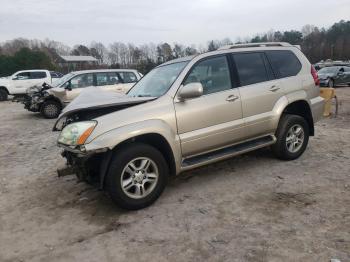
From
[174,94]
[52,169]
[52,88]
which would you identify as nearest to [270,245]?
[174,94]

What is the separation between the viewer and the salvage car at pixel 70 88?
12812 millimetres

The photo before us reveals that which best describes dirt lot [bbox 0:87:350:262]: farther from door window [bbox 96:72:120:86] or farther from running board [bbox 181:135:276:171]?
door window [bbox 96:72:120:86]

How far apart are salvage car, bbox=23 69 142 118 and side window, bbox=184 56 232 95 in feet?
26.6

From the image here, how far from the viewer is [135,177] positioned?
4.20 metres

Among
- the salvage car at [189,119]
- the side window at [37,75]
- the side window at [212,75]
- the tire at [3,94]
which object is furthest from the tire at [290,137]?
the tire at [3,94]

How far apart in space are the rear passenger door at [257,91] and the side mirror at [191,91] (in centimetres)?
93

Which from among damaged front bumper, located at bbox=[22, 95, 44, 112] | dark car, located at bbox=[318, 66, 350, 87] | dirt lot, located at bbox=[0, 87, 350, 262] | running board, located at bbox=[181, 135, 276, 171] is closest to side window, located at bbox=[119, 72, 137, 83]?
damaged front bumper, located at bbox=[22, 95, 44, 112]

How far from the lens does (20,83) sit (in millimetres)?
21297

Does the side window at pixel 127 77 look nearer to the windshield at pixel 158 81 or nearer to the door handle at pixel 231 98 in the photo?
the windshield at pixel 158 81

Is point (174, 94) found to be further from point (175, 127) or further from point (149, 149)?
point (149, 149)

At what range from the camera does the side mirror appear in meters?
4.35

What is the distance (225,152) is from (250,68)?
1.37 m

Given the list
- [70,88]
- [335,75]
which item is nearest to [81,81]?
[70,88]

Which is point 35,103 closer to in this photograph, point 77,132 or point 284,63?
point 77,132
